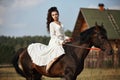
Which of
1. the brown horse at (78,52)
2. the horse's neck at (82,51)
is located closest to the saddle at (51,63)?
the brown horse at (78,52)

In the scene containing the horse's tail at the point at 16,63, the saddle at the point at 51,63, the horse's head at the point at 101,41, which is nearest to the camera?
the horse's head at the point at 101,41


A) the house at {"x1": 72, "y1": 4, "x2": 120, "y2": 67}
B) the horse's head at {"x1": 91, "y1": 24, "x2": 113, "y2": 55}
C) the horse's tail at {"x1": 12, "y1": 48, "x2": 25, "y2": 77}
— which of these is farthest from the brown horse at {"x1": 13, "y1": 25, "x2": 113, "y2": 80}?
the house at {"x1": 72, "y1": 4, "x2": 120, "y2": 67}

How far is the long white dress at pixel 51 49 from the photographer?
5082 mm

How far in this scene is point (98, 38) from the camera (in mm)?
4914

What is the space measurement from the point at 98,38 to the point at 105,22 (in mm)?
8197

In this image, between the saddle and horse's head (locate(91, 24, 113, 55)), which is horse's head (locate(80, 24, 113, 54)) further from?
the saddle

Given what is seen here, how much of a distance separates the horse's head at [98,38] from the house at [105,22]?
600 centimetres

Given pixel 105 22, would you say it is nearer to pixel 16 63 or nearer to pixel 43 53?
pixel 16 63

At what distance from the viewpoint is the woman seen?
5.09 metres

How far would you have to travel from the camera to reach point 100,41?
490 centimetres

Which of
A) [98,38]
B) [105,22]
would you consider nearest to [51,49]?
[98,38]

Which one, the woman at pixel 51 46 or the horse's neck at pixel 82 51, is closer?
the horse's neck at pixel 82 51

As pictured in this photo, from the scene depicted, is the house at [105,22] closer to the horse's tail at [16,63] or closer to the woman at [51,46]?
the horse's tail at [16,63]

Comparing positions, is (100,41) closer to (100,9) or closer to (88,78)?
(88,78)
